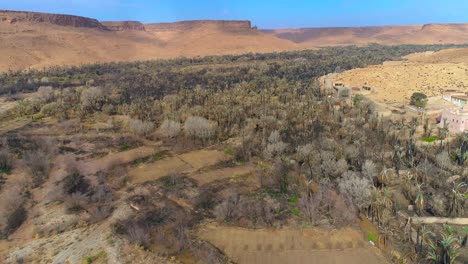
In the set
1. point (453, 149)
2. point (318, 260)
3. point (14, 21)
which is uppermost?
point (14, 21)

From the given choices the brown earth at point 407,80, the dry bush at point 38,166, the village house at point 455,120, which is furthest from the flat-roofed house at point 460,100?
the dry bush at point 38,166

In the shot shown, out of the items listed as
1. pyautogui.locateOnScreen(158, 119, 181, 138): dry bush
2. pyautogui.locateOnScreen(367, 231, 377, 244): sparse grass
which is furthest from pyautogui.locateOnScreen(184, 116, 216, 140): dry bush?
pyautogui.locateOnScreen(367, 231, 377, 244): sparse grass

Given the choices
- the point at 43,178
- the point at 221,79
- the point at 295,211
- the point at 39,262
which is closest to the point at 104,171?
the point at 43,178

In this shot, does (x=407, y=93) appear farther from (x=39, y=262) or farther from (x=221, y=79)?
(x=39, y=262)

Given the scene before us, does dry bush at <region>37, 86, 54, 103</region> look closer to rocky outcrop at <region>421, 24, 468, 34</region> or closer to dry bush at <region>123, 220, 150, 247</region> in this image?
dry bush at <region>123, 220, 150, 247</region>

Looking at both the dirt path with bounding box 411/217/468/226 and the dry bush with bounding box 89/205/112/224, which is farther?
the dirt path with bounding box 411/217/468/226

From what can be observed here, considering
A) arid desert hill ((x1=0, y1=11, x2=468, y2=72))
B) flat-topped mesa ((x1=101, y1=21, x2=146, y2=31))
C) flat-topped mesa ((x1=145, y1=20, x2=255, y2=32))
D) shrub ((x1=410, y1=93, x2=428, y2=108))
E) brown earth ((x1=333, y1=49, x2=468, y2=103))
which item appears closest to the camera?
shrub ((x1=410, y1=93, x2=428, y2=108))

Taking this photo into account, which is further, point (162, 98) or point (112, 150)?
point (162, 98)
